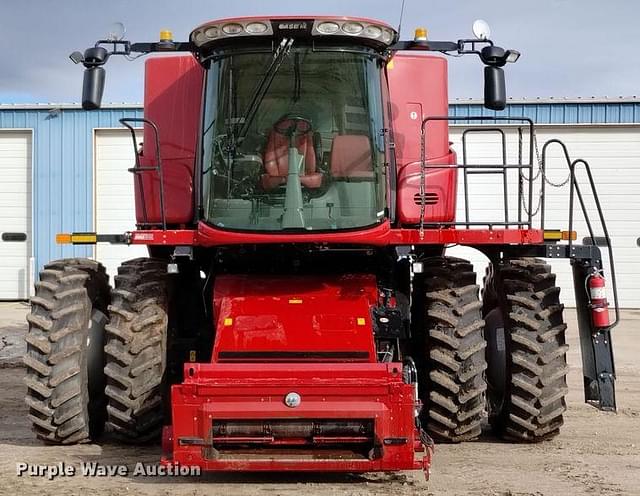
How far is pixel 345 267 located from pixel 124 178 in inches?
557

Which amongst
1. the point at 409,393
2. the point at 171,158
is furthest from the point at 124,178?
the point at 409,393

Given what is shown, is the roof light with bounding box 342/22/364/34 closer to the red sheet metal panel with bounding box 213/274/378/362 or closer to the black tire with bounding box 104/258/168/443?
the red sheet metal panel with bounding box 213/274/378/362

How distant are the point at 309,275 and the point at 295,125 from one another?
119 cm

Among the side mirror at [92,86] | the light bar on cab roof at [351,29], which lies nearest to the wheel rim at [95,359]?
the side mirror at [92,86]

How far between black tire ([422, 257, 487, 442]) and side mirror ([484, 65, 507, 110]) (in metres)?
1.38

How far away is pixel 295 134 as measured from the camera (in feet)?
23.2

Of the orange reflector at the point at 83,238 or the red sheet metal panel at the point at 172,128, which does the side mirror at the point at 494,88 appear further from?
the orange reflector at the point at 83,238

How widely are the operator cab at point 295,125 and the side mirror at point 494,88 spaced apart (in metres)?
0.82

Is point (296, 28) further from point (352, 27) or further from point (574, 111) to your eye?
point (574, 111)

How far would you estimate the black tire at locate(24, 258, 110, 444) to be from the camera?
23.6 ft

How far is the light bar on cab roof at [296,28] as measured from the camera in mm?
6859

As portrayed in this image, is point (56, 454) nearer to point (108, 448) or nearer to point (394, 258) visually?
point (108, 448)

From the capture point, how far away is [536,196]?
1938cm

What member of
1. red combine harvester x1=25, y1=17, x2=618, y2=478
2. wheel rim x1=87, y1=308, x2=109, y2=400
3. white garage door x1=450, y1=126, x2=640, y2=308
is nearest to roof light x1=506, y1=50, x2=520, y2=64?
red combine harvester x1=25, y1=17, x2=618, y2=478
